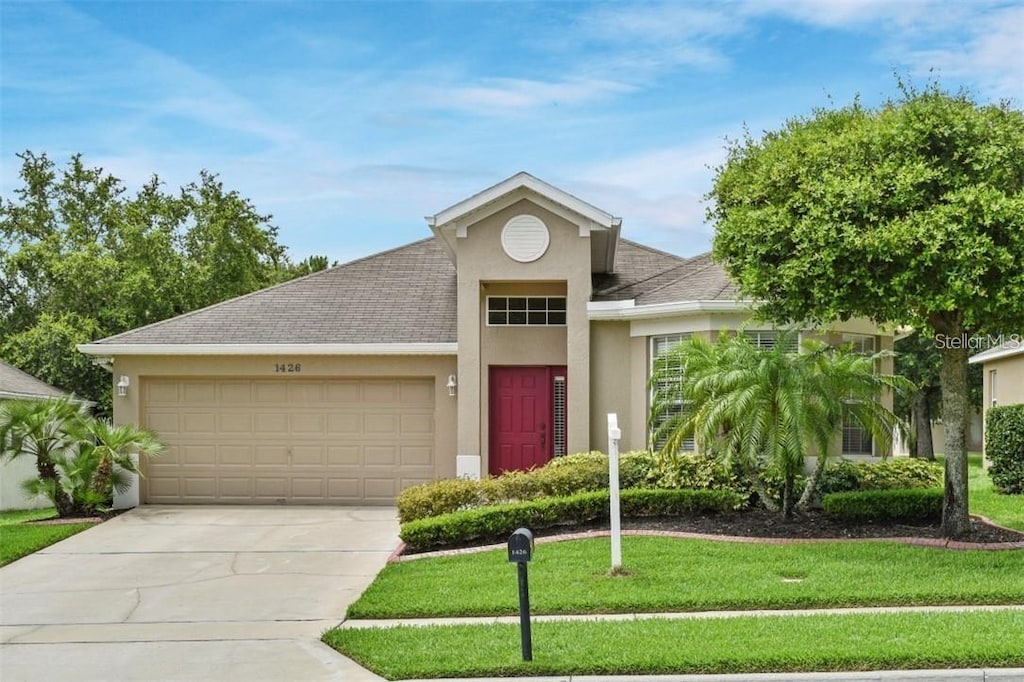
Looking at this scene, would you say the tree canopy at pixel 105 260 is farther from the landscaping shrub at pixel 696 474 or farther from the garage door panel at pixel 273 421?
the landscaping shrub at pixel 696 474

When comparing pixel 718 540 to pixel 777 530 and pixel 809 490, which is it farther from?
pixel 809 490

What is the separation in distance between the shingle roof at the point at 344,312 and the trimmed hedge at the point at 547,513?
5.15 metres

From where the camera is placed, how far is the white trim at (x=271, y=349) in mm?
17766

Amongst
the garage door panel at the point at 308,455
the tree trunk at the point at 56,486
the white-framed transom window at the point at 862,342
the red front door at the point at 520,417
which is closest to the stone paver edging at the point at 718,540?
the white-framed transom window at the point at 862,342

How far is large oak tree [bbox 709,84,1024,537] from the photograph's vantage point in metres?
11.0

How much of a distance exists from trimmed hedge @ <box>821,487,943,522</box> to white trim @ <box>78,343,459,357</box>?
6.90m

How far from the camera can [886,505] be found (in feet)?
44.5

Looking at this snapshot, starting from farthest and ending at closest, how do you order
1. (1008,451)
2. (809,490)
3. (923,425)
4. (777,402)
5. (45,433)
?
(923,425), (1008,451), (45,433), (809,490), (777,402)

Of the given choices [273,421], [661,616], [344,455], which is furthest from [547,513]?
[273,421]

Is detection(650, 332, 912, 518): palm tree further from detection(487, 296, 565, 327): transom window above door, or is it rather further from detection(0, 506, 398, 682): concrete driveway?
detection(0, 506, 398, 682): concrete driveway

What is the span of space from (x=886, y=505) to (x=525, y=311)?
716 centimetres

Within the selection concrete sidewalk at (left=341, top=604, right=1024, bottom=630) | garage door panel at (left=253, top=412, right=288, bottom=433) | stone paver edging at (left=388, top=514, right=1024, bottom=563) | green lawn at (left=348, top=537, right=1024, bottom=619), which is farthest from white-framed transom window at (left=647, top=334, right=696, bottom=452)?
concrete sidewalk at (left=341, top=604, right=1024, bottom=630)

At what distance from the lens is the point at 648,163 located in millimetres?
17391

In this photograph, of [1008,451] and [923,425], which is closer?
[1008,451]
